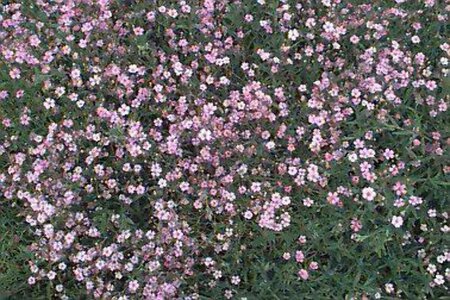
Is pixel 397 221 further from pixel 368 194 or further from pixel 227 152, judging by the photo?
pixel 227 152

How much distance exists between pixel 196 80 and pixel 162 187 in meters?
0.67

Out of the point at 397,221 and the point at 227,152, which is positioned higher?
the point at 397,221

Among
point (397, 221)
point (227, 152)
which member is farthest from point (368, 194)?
point (227, 152)

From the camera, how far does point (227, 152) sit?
3420 mm

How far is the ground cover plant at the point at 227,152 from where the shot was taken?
3.32 metres

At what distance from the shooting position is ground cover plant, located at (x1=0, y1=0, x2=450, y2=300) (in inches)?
131

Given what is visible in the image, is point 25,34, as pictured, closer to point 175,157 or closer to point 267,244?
point 175,157

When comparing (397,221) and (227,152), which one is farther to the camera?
(227,152)

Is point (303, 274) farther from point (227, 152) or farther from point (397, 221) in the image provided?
point (227, 152)

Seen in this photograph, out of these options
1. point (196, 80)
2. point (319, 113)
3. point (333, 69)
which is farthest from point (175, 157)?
point (333, 69)

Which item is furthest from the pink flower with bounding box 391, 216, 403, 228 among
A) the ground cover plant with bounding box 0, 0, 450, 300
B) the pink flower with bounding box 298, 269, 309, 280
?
the pink flower with bounding box 298, 269, 309, 280

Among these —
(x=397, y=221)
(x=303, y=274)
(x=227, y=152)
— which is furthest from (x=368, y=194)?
(x=227, y=152)

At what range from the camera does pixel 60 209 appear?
3400 millimetres

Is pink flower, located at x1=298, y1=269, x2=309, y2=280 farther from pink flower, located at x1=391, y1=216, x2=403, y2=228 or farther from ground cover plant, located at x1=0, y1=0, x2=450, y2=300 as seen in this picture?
pink flower, located at x1=391, y1=216, x2=403, y2=228
